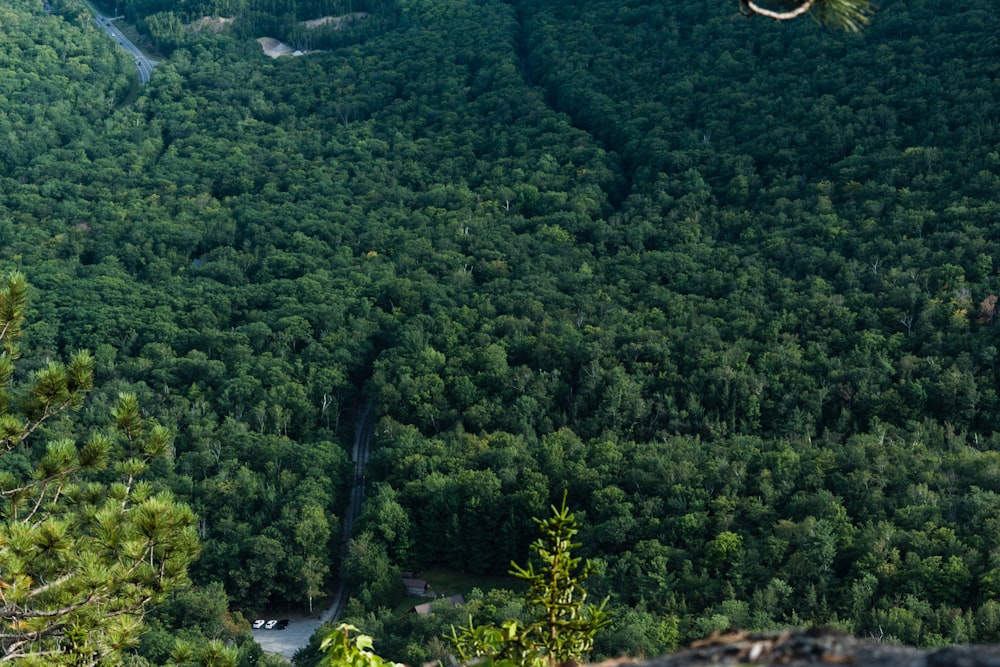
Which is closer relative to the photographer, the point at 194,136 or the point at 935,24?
the point at 935,24

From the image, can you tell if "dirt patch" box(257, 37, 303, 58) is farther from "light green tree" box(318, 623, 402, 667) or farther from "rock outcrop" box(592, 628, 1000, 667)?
"rock outcrop" box(592, 628, 1000, 667)

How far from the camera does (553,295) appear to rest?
79.5 m

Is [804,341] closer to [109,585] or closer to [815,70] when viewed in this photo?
[815,70]

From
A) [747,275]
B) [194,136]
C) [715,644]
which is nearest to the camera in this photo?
[715,644]

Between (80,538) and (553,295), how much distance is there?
62932 millimetres

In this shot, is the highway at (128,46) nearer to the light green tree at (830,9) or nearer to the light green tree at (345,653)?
the light green tree at (345,653)

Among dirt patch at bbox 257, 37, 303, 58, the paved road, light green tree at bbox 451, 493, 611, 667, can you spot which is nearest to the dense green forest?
the paved road

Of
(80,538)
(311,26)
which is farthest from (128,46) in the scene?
(80,538)

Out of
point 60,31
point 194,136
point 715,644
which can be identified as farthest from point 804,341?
point 60,31

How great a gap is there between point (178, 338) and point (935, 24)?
2620 inches

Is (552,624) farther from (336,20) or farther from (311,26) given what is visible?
(336,20)

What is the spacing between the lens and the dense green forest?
168 feet

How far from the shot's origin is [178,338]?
79375 mm

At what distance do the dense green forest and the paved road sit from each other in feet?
4.01
